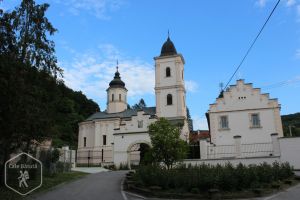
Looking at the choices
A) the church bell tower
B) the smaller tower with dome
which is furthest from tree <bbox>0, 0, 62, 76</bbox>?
the smaller tower with dome

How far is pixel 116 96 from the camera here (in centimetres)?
6347

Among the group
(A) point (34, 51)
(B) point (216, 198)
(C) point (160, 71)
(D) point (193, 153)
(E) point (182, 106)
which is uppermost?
(C) point (160, 71)

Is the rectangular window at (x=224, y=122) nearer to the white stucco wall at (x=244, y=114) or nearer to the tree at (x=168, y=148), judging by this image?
the white stucco wall at (x=244, y=114)

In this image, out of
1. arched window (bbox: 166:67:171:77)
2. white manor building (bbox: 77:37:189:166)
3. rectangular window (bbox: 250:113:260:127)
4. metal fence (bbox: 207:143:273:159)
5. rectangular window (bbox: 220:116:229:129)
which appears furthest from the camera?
arched window (bbox: 166:67:171:77)

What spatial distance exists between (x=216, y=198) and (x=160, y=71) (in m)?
40.7

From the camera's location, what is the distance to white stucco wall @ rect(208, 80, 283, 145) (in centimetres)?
3400

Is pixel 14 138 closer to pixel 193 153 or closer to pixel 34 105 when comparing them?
pixel 34 105

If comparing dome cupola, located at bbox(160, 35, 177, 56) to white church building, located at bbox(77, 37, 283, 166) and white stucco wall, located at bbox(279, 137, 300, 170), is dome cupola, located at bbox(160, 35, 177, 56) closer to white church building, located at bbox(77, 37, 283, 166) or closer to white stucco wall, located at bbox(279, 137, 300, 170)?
white church building, located at bbox(77, 37, 283, 166)

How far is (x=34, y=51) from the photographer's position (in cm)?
1814

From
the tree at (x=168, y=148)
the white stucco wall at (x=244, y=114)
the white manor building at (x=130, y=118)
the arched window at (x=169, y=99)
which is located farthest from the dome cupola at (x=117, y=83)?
the tree at (x=168, y=148)

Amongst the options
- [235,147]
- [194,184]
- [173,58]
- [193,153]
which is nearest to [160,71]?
[173,58]

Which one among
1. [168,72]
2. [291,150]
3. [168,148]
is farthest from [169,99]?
[168,148]

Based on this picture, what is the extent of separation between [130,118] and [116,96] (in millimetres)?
10100

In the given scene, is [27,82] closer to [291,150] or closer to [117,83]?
[291,150]
